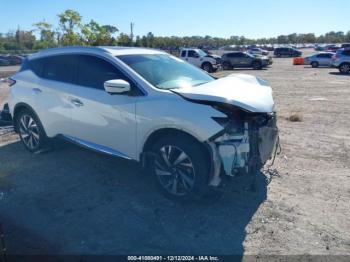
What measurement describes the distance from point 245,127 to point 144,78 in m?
1.43

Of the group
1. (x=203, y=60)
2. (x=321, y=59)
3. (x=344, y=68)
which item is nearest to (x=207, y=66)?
(x=203, y=60)

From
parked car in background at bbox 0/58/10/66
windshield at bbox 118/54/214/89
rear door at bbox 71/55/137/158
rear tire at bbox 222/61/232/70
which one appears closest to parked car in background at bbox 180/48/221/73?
rear tire at bbox 222/61/232/70

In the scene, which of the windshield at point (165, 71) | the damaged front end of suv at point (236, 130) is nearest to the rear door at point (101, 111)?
the windshield at point (165, 71)

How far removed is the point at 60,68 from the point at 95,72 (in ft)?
2.90

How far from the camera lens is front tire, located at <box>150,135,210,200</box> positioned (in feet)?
13.3

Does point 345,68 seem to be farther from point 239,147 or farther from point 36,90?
point 239,147

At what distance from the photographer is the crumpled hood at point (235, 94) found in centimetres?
401

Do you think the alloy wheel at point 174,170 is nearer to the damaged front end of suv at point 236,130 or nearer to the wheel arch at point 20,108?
the damaged front end of suv at point 236,130

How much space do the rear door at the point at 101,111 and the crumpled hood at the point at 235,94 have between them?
2.39 ft

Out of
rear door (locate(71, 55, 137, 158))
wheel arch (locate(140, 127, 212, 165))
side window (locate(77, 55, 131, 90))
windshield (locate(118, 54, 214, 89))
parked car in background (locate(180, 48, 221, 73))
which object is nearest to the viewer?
wheel arch (locate(140, 127, 212, 165))

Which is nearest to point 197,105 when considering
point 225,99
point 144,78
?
point 225,99

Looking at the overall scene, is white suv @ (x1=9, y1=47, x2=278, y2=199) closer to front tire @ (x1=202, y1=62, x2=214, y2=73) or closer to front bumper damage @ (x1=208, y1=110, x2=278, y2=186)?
front bumper damage @ (x1=208, y1=110, x2=278, y2=186)

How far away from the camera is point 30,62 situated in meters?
6.14

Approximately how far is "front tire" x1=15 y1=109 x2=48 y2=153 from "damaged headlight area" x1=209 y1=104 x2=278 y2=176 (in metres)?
3.22
